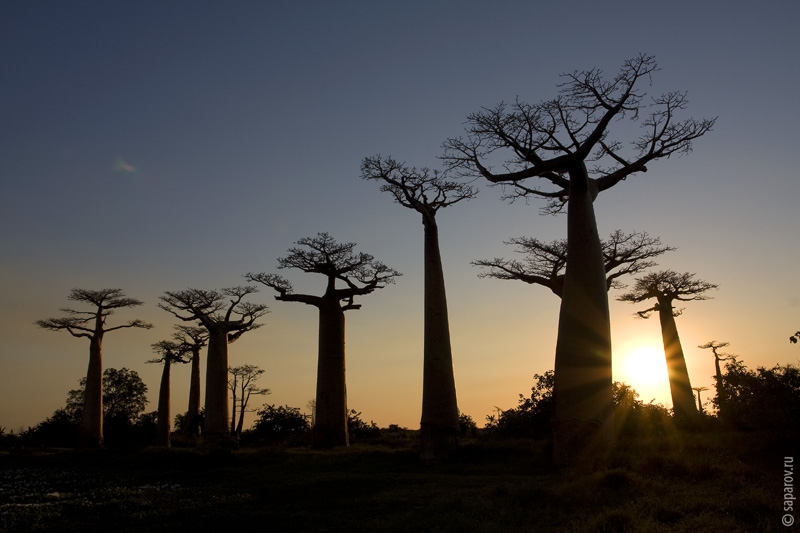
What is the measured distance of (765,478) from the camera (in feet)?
20.1

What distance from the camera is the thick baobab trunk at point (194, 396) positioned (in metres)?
26.0

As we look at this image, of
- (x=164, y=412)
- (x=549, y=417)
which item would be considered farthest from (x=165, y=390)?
(x=549, y=417)

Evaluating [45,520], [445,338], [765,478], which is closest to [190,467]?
[445,338]

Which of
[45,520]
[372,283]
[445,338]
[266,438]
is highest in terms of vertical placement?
[372,283]

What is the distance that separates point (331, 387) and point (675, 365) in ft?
33.1

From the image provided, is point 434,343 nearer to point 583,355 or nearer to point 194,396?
point 583,355

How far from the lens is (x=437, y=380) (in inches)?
471

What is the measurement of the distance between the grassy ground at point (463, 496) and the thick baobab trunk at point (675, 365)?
8693 millimetres

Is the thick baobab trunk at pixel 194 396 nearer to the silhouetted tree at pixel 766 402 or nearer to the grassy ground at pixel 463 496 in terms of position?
the grassy ground at pixel 463 496

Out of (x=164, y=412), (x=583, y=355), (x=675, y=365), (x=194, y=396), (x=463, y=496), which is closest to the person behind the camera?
(x=463, y=496)

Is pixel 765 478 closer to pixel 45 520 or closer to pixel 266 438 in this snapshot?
pixel 45 520

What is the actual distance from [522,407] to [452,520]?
38.3 ft

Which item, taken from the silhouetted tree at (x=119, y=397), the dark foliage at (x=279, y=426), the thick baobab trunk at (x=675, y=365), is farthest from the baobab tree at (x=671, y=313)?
the silhouetted tree at (x=119, y=397)

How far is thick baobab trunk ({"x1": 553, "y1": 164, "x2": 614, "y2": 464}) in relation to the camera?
880 centimetres
